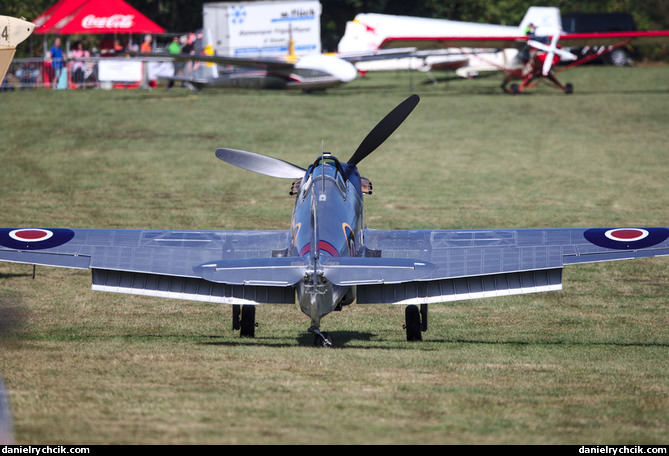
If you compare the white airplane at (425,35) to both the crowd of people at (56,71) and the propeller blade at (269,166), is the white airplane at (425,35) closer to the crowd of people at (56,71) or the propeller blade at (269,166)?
the crowd of people at (56,71)

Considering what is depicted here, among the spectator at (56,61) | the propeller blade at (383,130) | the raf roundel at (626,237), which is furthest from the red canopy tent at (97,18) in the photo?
the raf roundel at (626,237)

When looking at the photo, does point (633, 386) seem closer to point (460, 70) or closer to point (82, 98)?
point (82, 98)

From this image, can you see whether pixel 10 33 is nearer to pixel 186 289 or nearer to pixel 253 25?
pixel 186 289

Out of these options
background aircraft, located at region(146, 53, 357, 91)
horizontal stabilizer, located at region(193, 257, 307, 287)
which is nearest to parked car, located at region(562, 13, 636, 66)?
background aircraft, located at region(146, 53, 357, 91)

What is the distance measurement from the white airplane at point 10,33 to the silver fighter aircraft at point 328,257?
190 cm

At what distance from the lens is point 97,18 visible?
43562 millimetres

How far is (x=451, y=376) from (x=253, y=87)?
36.4 m

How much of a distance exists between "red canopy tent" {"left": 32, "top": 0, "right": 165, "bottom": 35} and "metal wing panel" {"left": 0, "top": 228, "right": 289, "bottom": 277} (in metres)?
34.5

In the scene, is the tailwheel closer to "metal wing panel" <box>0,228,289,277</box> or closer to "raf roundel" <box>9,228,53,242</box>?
"metal wing panel" <box>0,228,289,277</box>

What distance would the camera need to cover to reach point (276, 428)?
623cm

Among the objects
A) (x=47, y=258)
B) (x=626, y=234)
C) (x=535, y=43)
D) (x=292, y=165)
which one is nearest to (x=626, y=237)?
(x=626, y=234)

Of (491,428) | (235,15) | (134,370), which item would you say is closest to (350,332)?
(134,370)

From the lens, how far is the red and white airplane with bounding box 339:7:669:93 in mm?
40875

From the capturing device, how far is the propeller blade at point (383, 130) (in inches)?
469
